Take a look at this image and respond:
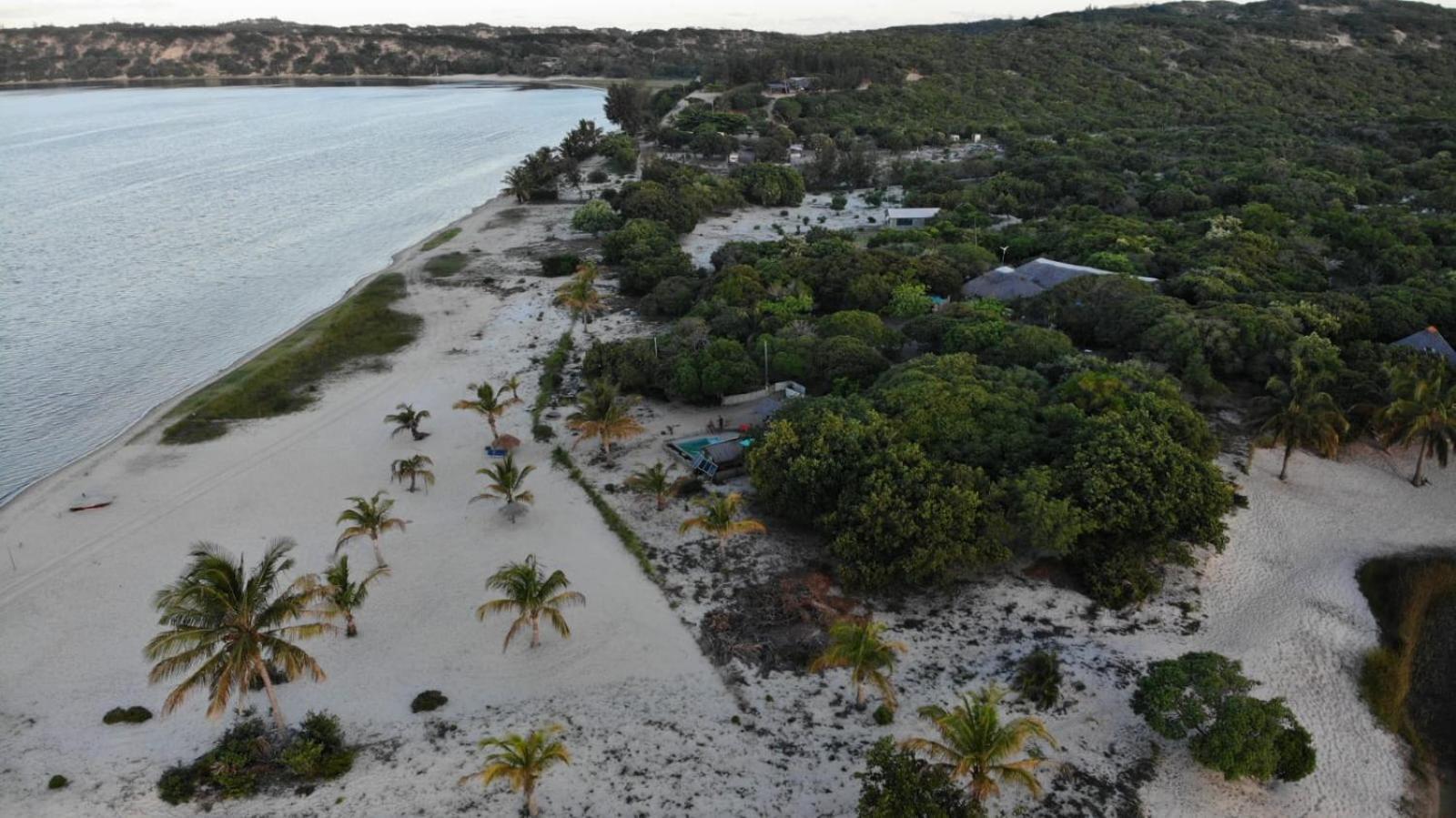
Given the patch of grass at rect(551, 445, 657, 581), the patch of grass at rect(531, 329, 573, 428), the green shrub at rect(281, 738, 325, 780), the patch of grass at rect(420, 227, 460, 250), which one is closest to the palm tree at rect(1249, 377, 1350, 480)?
the patch of grass at rect(551, 445, 657, 581)

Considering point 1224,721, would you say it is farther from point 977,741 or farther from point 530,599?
point 530,599

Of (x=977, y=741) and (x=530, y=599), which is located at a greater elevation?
(x=977, y=741)

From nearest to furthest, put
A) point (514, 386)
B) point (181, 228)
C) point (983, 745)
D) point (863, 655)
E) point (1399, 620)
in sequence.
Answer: point (983, 745), point (863, 655), point (1399, 620), point (514, 386), point (181, 228)

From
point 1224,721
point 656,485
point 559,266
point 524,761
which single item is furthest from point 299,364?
point 1224,721

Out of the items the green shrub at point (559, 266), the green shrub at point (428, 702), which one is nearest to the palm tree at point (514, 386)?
the green shrub at point (428, 702)

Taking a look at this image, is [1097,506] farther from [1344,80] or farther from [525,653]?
[1344,80]

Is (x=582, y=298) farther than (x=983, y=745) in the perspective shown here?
Yes
